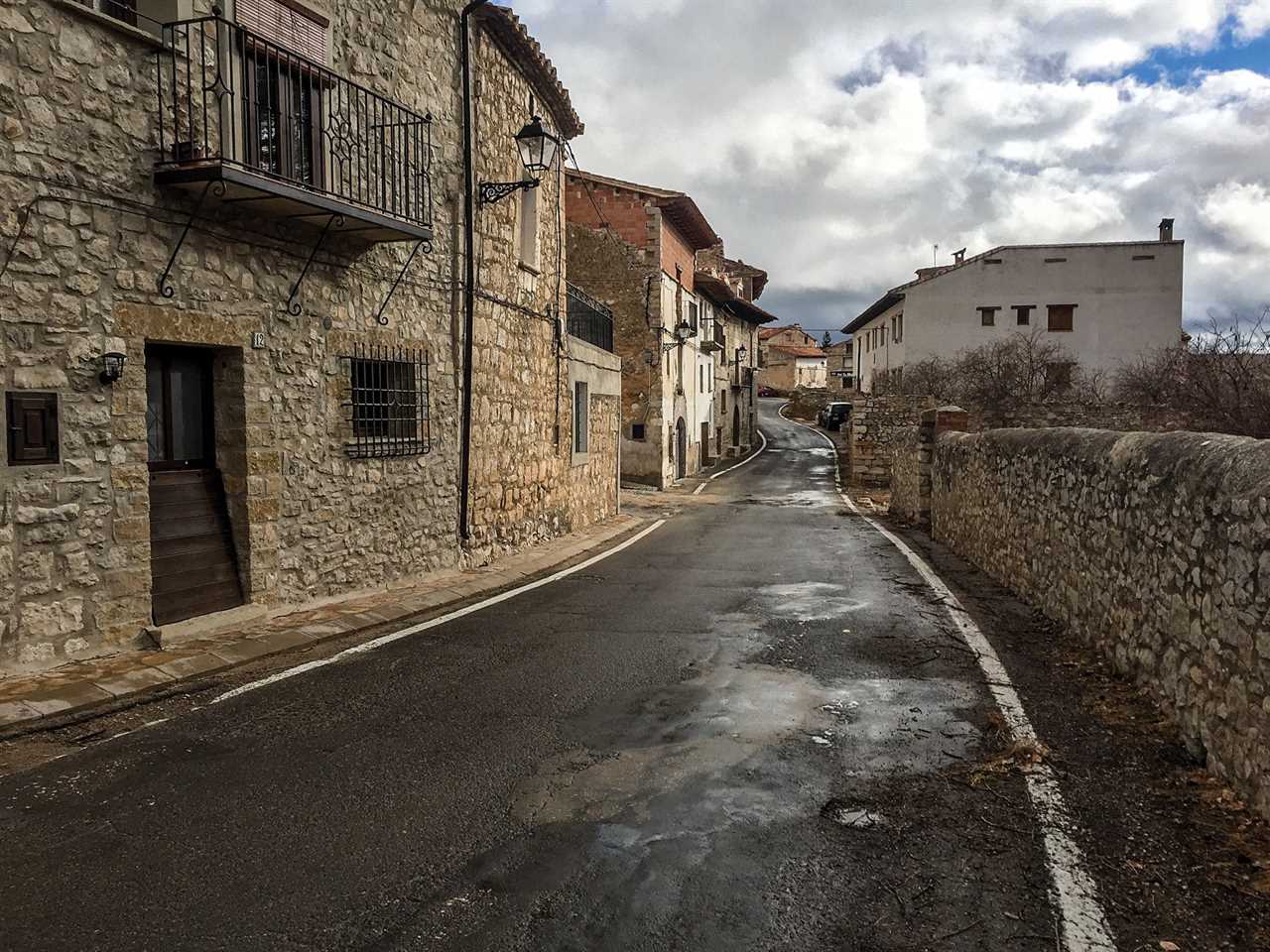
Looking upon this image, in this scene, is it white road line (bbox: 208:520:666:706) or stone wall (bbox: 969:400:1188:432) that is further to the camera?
stone wall (bbox: 969:400:1188:432)

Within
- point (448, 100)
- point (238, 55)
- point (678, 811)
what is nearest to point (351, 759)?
point (678, 811)

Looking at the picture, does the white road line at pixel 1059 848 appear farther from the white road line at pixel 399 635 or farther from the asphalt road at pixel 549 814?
the white road line at pixel 399 635

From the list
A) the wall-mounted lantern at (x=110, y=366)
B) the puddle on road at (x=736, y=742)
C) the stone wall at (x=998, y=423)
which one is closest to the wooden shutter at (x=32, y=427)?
the wall-mounted lantern at (x=110, y=366)

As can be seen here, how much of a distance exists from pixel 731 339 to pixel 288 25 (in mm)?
39515

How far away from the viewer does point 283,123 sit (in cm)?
813

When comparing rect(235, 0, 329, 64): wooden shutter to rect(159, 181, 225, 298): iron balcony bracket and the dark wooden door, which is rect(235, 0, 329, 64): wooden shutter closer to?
rect(159, 181, 225, 298): iron balcony bracket

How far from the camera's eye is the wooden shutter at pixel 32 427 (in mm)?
5730

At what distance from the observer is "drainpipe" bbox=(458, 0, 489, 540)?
1076cm

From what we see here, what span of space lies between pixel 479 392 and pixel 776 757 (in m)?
7.67

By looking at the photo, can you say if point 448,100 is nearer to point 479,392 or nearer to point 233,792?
point 479,392

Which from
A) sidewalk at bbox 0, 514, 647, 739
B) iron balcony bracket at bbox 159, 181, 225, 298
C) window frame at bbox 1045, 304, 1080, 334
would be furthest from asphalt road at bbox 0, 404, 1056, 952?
window frame at bbox 1045, 304, 1080, 334

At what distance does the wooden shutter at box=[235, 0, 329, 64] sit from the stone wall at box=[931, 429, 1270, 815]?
7.65 metres

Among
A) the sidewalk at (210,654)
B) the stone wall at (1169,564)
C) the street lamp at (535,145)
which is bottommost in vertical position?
the sidewalk at (210,654)

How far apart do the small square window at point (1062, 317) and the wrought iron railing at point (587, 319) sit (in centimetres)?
2500
